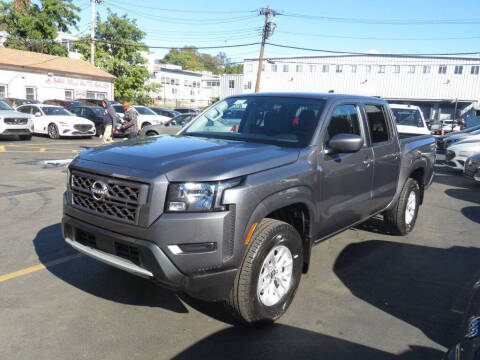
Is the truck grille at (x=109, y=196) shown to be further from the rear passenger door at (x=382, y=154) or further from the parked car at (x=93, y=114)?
the parked car at (x=93, y=114)

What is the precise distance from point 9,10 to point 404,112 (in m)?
41.4

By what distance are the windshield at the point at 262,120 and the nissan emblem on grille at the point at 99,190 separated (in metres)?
1.45

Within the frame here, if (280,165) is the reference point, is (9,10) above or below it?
above

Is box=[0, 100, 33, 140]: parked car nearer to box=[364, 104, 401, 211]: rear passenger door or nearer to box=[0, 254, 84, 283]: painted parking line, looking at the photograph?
box=[0, 254, 84, 283]: painted parking line

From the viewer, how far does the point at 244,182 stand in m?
2.94

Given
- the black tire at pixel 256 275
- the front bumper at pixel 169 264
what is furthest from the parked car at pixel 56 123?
the black tire at pixel 256 275

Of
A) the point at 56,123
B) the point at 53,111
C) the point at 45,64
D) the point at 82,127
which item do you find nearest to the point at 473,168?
the point at 82,127

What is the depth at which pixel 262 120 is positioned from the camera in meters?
4.27

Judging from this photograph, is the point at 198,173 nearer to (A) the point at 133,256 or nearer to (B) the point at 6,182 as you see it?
(A) the point at 133,256

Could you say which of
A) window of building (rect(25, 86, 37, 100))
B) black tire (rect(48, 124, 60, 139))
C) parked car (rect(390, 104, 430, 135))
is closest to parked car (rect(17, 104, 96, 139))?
black tire (rect(48, 124, 60, 139))

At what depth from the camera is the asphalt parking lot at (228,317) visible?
3.03m

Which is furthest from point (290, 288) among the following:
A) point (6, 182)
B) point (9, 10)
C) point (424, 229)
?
point (9, 10)

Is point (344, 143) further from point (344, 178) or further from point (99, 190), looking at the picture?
point (99, 190)

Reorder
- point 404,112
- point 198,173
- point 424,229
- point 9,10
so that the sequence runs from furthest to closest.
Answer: point 9,10, point 404,112, point 424,229, point 198,173
